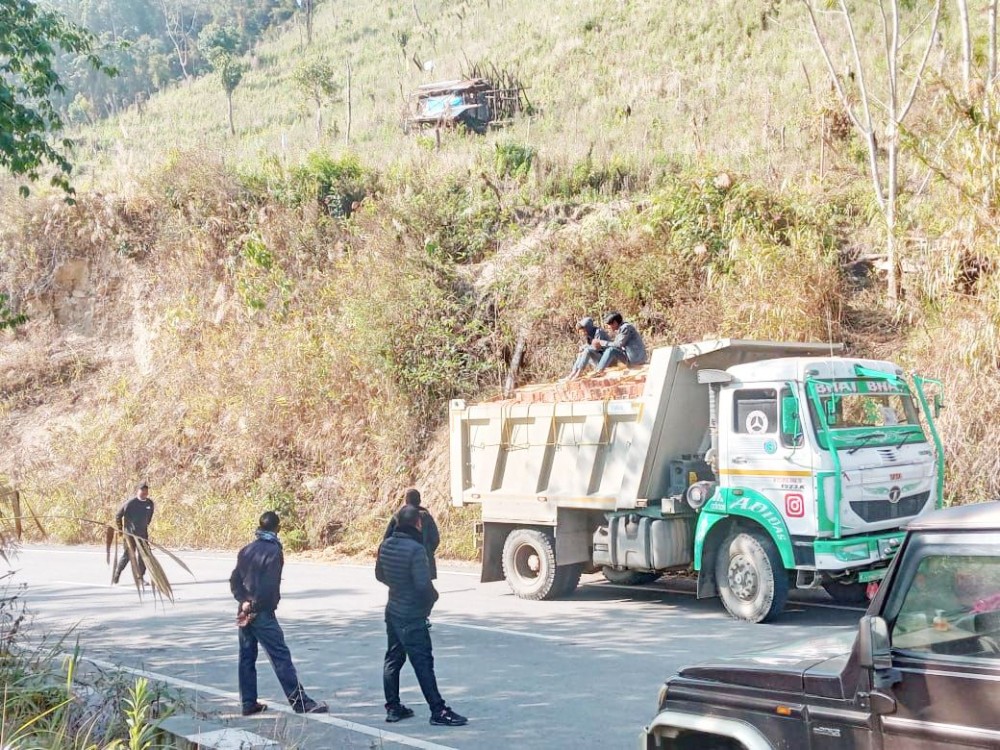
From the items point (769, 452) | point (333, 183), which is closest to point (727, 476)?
point (769, 452)

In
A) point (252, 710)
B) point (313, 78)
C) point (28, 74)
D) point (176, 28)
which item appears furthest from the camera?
point (176, 28)

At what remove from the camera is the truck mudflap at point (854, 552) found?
9867mm

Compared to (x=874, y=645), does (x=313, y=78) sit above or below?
above

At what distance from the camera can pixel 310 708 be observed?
7926 mm

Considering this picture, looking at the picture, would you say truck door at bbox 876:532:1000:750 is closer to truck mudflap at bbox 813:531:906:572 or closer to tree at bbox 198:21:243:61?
truck mudflap at bbox 813:531:906:572

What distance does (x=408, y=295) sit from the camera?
831 inches

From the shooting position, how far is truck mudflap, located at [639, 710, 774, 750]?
3.98 m

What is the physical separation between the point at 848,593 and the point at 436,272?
1230 cm

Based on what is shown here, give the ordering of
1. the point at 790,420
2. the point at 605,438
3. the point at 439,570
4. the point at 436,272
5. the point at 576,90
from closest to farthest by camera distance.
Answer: the point at 790,420, the point at 605,438, the point at 439,570, the point at 436,272, the point at 576,90

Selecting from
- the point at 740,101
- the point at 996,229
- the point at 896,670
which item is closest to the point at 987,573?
the point at 896,670

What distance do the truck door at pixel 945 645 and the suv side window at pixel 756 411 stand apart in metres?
6.82

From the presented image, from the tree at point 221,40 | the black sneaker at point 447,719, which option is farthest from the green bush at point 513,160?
the tree at point 221,40

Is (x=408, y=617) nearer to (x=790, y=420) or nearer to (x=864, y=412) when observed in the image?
(x=790, y=420)

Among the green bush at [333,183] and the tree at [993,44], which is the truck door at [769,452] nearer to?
the tree at [993,44]
